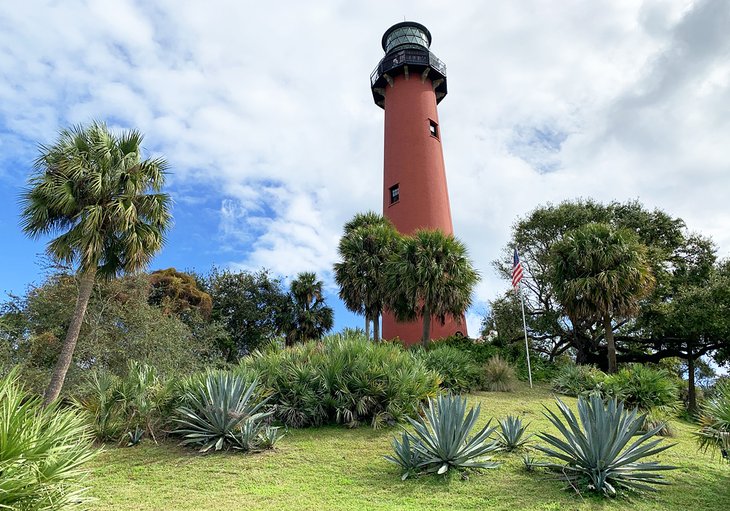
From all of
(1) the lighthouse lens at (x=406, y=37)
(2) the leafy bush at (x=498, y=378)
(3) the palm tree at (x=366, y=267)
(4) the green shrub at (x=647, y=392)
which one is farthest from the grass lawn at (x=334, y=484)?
(1) the lighthouse lens at (x=406, y=37)

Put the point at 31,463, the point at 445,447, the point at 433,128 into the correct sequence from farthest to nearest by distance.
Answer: the point at 433,128, the point at 445,447, the point at 31,463

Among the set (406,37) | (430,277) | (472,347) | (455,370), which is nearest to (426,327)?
(472,347)

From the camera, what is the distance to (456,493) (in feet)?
18.4

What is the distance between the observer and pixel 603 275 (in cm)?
1661

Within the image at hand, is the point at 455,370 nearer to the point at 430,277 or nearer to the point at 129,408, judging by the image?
the point at 430,277

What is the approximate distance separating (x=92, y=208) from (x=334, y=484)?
864 centimetres

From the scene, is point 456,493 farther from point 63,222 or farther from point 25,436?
point 63,222

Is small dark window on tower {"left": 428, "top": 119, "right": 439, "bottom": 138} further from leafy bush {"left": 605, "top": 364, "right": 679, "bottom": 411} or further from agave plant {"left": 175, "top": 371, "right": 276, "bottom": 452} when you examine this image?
agave plant {"left": 175, "top": 371, "right": 276, "bottom": 452}

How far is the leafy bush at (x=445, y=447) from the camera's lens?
20.7ft

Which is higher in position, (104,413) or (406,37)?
(406,37)

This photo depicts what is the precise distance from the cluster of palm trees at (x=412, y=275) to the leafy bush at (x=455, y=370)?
328 centimetres

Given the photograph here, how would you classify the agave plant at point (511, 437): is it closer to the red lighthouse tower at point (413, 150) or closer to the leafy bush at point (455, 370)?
the leafy bush at point (455, 370)

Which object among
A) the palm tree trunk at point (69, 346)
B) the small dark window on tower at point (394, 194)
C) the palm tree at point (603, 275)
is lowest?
the palm tree trunk at point (69, 346)

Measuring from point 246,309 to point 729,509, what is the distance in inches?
1079
